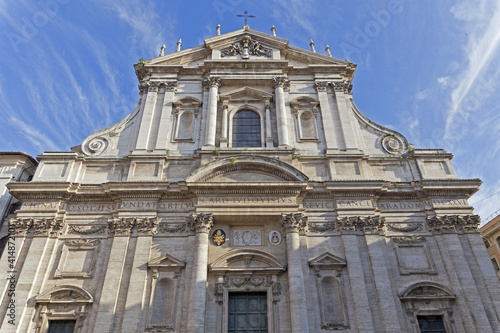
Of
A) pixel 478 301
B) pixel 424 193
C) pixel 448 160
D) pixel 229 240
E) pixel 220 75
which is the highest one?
pixel 220 75

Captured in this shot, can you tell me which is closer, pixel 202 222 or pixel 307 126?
pixel 202 222

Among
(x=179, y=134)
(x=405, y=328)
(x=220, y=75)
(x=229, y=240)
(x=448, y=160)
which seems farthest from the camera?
(x=220, y=75)

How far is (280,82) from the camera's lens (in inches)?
760

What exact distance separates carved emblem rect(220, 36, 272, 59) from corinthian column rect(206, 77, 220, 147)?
7.36 ft

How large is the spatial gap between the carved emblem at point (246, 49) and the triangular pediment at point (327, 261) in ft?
37.4

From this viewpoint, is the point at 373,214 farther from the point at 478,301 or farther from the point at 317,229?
the point at 478,301

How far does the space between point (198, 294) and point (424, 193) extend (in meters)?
10.1

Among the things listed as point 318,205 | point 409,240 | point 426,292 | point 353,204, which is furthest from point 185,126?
point 426,292

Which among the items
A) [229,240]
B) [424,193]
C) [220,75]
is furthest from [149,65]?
[424,193]

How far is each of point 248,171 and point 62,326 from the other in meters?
8.96

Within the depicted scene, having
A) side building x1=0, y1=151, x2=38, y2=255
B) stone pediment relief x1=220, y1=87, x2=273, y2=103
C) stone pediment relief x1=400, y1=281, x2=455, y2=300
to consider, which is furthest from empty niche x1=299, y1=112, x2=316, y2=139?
side building x1=0, y1=151, x2=38, y2=255

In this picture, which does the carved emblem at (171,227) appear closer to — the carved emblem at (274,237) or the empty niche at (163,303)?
the empty niche at (163,303)

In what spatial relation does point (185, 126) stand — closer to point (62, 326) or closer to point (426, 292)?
point (62, 326)

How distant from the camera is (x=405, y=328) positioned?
13289mm
